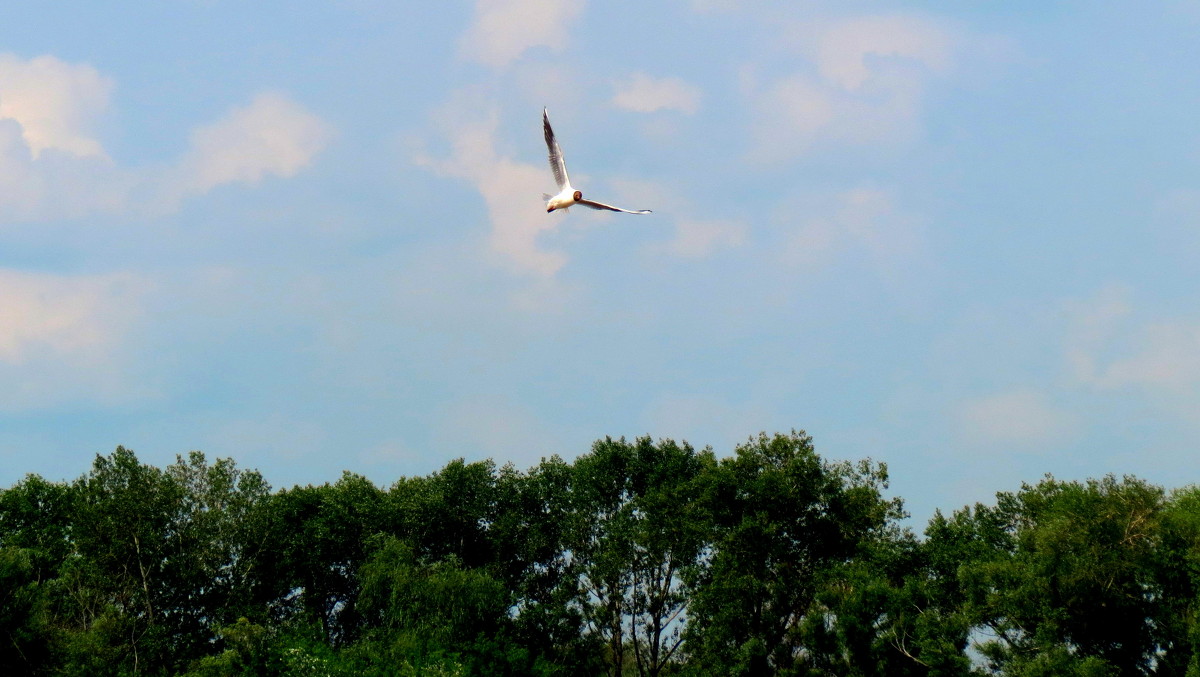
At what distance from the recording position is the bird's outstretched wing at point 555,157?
2466cm

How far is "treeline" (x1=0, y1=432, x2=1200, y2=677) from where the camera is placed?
4616cm

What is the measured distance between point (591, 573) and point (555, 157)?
43931 millimetres

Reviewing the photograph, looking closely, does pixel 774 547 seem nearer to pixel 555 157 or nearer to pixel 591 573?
pixel 591 573

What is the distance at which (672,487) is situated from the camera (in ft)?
221

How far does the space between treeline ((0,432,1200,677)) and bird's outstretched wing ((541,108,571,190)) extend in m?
28.8

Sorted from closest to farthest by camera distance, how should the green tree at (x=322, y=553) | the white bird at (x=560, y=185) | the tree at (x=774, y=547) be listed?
the white bird at (x=560, y=185) → the tree at (x=774, y=547) → the green tree at (x=322, y=553)

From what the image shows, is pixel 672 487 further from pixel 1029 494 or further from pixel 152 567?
pixel 152 567

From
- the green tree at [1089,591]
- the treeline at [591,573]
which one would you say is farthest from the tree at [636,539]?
the green tree at [1089,591]

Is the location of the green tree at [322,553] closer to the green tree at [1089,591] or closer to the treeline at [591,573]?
the treeline at [591,573]

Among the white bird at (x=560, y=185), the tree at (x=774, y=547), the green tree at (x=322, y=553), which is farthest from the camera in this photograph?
the green tree at (x=322, y=553)

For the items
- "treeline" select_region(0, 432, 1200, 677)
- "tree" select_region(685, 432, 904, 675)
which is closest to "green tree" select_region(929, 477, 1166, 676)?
"treeline" select_region(0, 432, 1200, 677)

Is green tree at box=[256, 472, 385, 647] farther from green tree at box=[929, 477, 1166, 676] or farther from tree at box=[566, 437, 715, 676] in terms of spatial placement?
green tree at box=[929, 477, 1166, 676]

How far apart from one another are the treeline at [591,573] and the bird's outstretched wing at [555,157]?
28.8m

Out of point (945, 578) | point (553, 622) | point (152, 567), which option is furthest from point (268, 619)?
point (945, 578)
